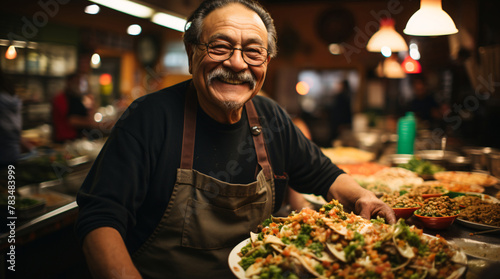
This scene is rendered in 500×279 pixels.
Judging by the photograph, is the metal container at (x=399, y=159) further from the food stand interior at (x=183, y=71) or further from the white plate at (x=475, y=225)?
the white plate at (x=475, y=225)

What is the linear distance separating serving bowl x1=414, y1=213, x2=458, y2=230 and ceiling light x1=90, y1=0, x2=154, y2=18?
2.77 m

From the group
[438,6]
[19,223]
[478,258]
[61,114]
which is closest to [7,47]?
[61,114]

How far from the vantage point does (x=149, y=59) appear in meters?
8.85

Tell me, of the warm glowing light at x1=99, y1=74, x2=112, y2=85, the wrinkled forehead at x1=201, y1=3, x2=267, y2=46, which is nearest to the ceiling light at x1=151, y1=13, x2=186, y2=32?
the wrinkled forehead at x1=201, y1=3, x2=267, y2=46

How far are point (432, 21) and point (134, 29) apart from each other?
6.71 meters

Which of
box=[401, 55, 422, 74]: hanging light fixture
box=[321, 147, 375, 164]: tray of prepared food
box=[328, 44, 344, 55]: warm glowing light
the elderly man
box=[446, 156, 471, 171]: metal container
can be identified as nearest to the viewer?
the elderly man

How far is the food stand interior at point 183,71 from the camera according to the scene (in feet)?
11.2

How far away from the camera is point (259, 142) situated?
1.96 metres

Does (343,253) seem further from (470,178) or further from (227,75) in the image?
(470,178)

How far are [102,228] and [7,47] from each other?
16.8 ft

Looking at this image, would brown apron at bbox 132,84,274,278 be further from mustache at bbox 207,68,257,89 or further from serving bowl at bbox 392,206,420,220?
serving bowl at bbox 392,206,420,220

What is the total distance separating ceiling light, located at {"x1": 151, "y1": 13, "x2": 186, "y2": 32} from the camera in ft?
12.8

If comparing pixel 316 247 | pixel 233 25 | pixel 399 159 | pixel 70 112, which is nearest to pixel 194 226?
pixel 316 247

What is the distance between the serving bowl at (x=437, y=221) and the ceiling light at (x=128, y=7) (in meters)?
2.77
